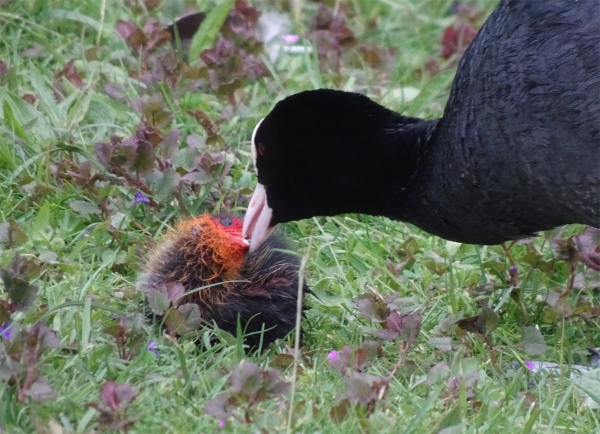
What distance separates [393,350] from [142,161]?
1114mm

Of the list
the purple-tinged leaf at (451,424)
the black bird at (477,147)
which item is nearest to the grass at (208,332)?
the purple-tinged leaf at (451,424)

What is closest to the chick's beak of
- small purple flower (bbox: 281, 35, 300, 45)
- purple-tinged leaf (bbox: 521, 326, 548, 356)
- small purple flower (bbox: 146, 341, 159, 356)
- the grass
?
the grass

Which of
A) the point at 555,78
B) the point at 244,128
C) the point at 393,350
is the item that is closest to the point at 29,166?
the point at 244,128

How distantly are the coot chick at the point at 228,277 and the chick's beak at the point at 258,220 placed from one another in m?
0.03

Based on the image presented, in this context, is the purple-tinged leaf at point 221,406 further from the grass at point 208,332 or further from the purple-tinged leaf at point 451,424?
the purple-tinged leaf at point 451,424

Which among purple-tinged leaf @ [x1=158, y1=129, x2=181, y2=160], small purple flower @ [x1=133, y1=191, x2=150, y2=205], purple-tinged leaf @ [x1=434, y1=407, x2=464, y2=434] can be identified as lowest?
purple-tinged leaf @ [x1=434, y1=407, x2=464, y2=434]

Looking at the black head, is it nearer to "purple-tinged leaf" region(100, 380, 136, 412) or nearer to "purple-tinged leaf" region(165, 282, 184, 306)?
"purple-tinged leaf" region(165, 282, 184, 306)

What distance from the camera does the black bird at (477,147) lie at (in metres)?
2.86

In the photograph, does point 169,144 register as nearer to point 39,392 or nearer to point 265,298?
point 265,298

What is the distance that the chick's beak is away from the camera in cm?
317

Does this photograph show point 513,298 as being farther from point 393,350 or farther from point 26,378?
point 26,378

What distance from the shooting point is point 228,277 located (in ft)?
9.93

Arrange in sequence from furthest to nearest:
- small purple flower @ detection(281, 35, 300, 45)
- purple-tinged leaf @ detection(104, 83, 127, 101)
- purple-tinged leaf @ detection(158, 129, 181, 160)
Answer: small purple flower @ detection(281, 35, 300, 45)
purple-tinged leaf @ detection(104, 83, 127, 101)
purple-tinged leaf @ detection(158, 129, 181, 160)

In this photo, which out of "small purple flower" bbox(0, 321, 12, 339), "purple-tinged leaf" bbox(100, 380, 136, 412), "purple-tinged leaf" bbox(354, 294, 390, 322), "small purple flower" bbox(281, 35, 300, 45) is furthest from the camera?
"small purple flower" bbox(281, 35, 300, 45)
